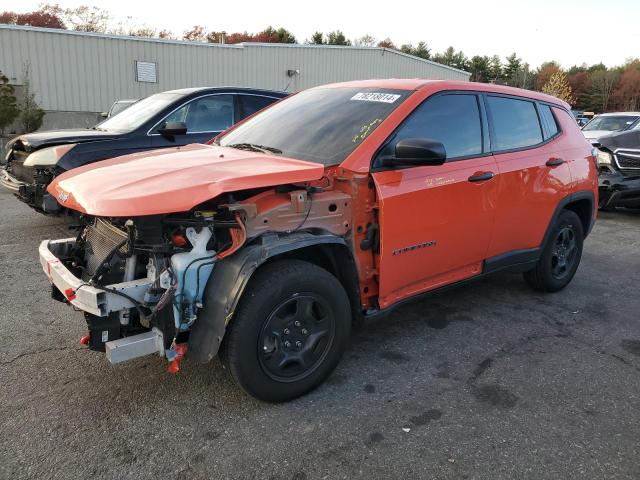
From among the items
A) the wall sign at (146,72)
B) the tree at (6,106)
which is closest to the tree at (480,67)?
the wall sign at (146,72)

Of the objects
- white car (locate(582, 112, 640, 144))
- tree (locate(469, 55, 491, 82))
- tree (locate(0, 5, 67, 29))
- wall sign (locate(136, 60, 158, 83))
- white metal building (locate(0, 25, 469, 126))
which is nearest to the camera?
white car (locate(582, 112, 640, 144))

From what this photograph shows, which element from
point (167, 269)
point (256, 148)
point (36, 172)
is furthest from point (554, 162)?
point (36, 172)

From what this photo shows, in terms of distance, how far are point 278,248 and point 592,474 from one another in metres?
1.86

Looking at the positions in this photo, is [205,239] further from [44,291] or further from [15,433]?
[44,291]

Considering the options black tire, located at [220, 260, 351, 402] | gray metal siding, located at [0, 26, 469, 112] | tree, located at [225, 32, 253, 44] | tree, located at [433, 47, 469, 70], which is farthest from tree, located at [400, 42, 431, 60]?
black tire, located at [220, 260, 351, 402]

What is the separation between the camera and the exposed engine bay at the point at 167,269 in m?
2.59

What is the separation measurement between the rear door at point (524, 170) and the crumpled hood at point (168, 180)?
1.71 meters

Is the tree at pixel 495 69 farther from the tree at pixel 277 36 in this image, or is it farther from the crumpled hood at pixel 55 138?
the crumpled hood at pixel 55 138

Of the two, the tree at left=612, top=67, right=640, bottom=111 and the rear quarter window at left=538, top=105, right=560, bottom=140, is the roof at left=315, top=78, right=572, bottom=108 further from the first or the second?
the tree at left=612, top=67, right=640, bottom=111

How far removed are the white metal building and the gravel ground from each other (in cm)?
1509

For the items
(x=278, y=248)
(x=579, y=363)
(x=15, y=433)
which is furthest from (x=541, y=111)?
(x=15, y=433)

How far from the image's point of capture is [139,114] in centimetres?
694

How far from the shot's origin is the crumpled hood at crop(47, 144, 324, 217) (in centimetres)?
249

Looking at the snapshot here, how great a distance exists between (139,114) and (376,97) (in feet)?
14.4
